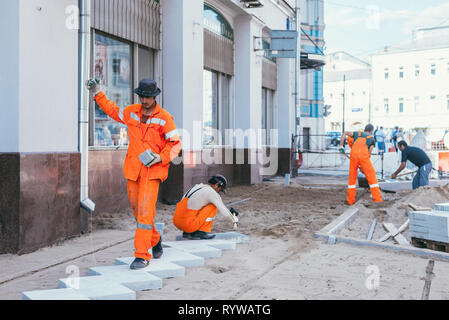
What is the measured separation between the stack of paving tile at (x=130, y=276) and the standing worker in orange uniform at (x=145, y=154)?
0.73 ft

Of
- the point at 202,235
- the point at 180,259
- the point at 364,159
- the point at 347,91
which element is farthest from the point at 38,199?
the point at 347,91

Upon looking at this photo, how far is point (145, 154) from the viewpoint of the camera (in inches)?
208

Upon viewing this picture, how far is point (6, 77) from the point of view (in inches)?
247

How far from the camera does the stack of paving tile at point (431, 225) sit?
6.77 m

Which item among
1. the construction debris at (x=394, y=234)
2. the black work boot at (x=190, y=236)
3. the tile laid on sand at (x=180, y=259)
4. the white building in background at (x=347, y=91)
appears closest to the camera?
the tile laid on sand at (x=180, y=259)

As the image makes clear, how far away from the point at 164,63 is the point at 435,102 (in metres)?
45.8

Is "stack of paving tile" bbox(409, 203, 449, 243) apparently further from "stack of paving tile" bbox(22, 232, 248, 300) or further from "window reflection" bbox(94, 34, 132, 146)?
"window reflection" bbox(94, 34, 132, 146)

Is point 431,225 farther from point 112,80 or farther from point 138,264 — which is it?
point 112,80

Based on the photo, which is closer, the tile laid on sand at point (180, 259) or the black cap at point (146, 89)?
the black cap at point (146, 89)

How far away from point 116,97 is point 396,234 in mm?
5894

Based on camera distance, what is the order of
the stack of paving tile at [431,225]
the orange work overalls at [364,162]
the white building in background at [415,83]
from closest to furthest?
the stack of paving tile at [431,225] < the orange work overalls at [364,162] < the white building in background at [415,83]

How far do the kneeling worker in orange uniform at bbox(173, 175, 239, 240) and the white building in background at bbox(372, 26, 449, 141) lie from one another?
4645 centimetres

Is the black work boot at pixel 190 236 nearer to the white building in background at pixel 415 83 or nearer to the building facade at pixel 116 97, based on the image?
the building facade at pixel 116 97

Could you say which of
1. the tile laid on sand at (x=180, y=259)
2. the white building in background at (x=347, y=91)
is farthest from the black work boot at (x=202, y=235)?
the white building in background at (x=347, y=91)
